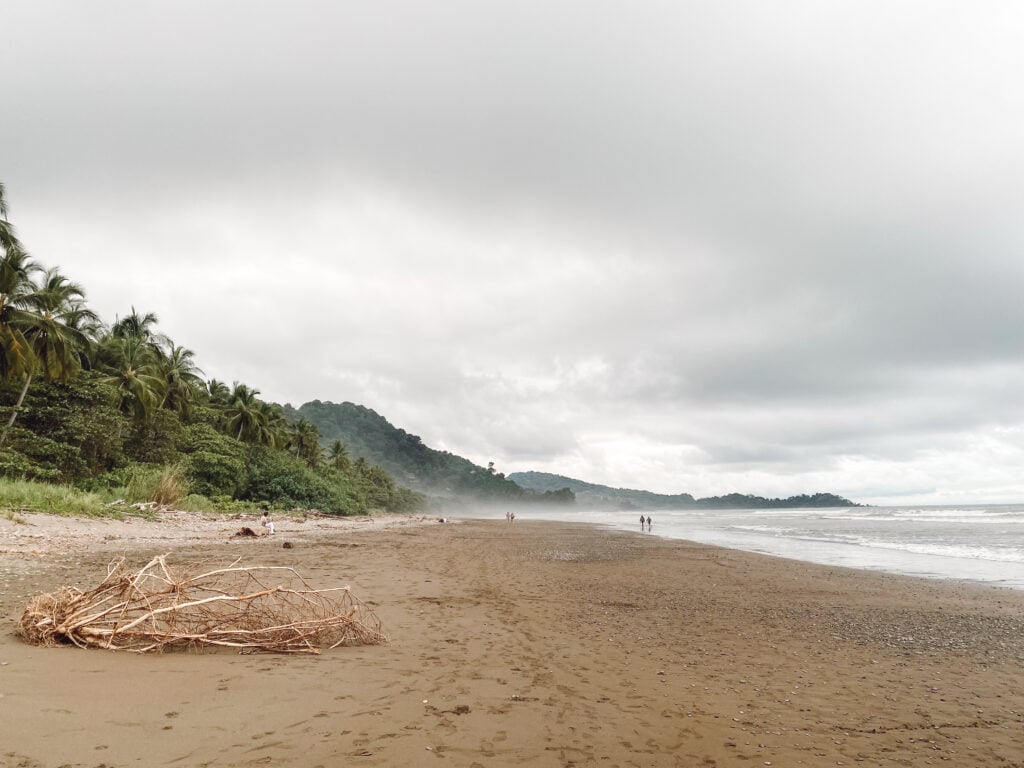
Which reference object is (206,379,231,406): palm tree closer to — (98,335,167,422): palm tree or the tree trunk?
(98,335,167,422): palm tree

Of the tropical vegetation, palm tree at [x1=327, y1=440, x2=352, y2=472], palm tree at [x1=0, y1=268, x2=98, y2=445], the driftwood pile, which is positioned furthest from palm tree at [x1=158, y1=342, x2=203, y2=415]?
the driftwood pile

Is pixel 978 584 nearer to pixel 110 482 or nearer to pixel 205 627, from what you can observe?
pixel 205 627

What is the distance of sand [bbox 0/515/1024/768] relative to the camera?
429 cm

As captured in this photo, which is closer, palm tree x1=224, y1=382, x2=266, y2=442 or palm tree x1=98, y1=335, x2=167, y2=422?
palm tree x1=98, y1=335, x2=167, y2=422

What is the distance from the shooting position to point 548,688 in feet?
20.0

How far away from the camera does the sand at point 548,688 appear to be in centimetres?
429

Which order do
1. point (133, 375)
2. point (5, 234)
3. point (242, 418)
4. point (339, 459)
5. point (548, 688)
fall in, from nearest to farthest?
point (548, 688)
point (5, 234)
point (133, 375)
point (242, 418)
point (339, 459)

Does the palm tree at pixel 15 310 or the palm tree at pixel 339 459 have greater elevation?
the palm tree at pixel 15 310

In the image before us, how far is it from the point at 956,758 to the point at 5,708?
7.98 meters

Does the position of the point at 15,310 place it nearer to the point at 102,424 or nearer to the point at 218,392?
the point at 102,424

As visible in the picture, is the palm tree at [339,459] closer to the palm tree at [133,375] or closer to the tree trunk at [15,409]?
the palm tree at [133,375]

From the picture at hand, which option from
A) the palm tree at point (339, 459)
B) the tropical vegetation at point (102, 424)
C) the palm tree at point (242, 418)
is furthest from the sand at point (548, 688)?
the palm tree at point (339, 459)

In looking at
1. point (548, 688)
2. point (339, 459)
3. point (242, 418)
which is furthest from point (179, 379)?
point (548, 688)

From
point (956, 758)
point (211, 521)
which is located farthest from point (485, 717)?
point (211, 521)
